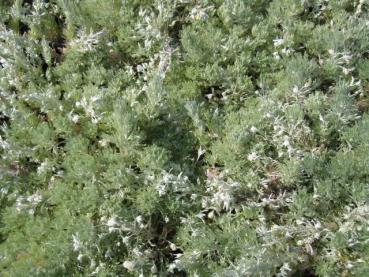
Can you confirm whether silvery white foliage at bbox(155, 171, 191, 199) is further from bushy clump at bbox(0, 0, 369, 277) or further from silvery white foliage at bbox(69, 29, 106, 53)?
silvery white foliage at bbox(69, 29, 106, 53)

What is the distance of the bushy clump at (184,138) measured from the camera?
3824 millimetres

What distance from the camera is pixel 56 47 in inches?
197

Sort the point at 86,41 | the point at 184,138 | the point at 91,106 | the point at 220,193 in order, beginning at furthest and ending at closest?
the point at 86,41 < the point at 184,138 < the point at 91,106 < the point at 220,193

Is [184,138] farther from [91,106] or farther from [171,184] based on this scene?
[91,106]

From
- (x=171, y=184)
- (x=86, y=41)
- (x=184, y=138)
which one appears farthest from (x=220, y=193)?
(x=86, y=41)

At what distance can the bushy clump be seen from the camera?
382 cm

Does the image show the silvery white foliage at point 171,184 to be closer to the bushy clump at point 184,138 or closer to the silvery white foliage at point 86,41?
the bushy clump at point 184,138

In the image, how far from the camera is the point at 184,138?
432cm

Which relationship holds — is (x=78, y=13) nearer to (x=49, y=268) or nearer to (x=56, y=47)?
(x=56, y=47)

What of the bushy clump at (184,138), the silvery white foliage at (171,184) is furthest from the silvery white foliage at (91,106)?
the silvery white foliage at (171,184)

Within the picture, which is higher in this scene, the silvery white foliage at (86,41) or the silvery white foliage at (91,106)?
the silvery white foliage at (86,41)

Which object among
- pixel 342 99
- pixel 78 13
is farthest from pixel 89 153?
pixel 342 99

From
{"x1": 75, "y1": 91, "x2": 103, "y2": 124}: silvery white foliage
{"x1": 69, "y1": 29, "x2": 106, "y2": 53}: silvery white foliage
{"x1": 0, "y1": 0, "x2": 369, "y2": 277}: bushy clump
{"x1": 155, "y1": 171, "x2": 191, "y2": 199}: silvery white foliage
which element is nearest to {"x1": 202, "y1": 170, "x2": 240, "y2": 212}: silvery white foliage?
{"x1": 0, "y1": 0, "x2": 369, "y2": 277}: bushy clump

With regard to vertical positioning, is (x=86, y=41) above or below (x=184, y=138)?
above
